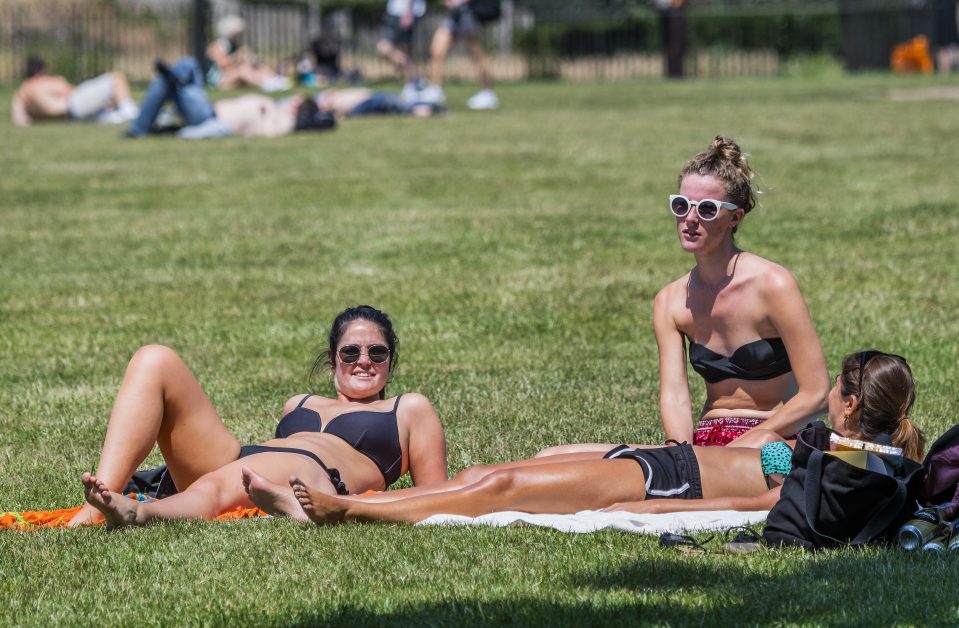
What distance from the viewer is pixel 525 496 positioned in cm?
536

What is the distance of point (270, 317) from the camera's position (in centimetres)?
966

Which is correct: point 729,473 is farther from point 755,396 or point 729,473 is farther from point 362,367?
point 362,367

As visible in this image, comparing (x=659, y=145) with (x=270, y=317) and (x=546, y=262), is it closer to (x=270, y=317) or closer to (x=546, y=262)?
(x=546, y=262)

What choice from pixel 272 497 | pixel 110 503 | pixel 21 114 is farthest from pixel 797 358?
pixel 21 114

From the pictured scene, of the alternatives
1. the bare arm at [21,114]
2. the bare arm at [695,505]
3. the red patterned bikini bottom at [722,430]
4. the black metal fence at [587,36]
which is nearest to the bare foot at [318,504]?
the bare arm at [695,505]

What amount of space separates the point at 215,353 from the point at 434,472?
10.2 feet

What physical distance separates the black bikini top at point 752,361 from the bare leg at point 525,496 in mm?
855

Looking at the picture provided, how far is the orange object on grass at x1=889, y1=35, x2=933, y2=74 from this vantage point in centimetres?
3312

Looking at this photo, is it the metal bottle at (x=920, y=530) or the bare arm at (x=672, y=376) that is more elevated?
the bare arm at (x=672, y=376)

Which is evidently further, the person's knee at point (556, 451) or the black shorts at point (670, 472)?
the person's knee at point (556, 451)

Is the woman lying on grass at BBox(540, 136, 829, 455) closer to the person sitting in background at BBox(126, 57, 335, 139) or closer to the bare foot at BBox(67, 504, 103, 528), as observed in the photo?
the bare foot at BBox(67, 504, 103, 528)

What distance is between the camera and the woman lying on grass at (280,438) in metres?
5.50

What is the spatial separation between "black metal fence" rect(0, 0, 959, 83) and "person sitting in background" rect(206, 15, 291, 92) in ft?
7.73

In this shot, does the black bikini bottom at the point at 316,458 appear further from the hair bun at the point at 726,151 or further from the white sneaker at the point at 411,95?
the white sneaker at the point at 411,95
